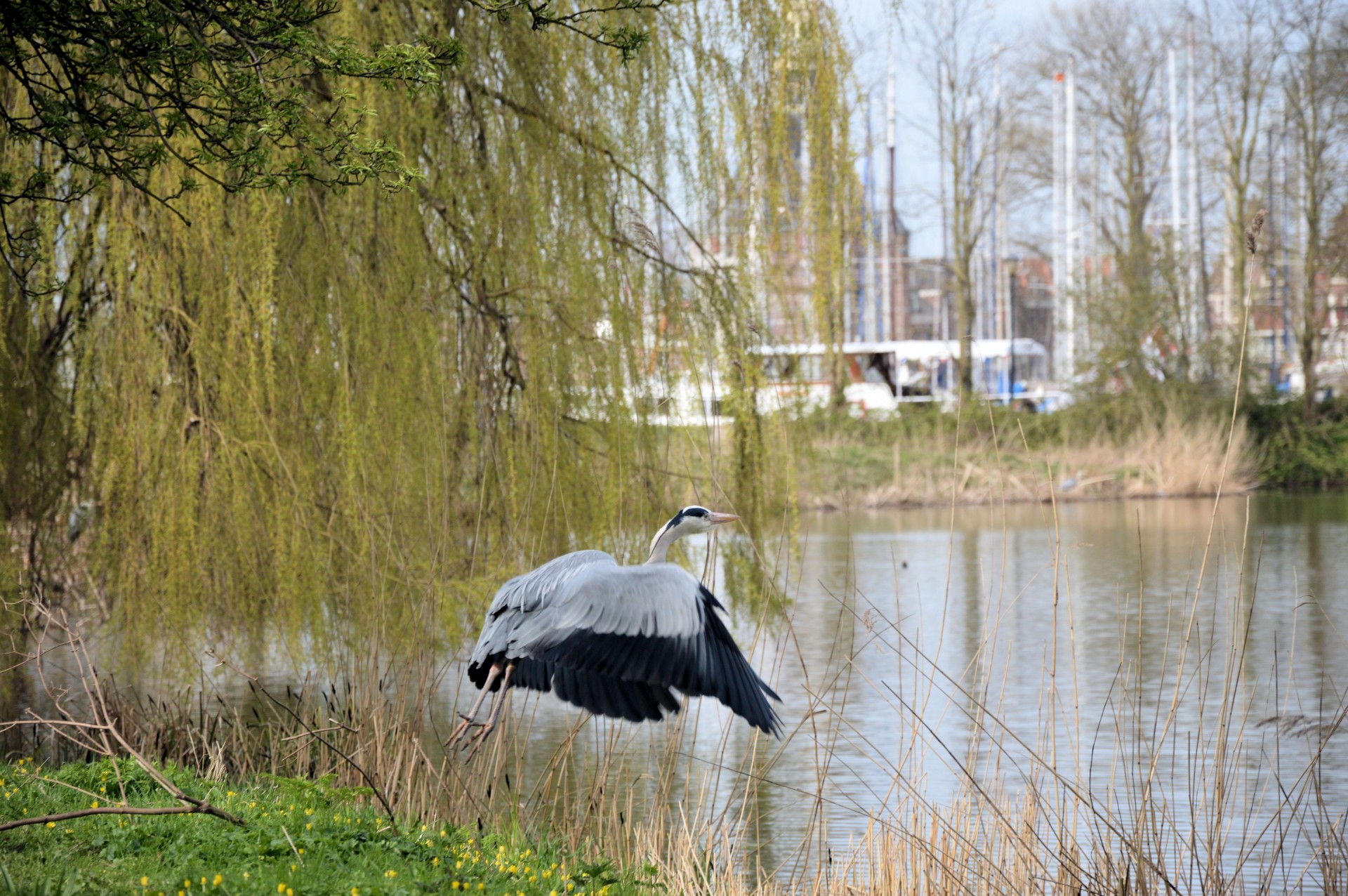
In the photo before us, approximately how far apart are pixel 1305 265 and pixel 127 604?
2217cm

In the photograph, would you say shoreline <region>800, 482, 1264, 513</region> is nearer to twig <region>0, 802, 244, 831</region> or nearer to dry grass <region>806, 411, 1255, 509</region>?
dry grass <region>806, 411, 1255, 509</region>

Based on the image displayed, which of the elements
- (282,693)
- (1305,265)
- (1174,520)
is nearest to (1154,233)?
(1305,265)

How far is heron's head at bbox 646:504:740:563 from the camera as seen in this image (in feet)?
12.6

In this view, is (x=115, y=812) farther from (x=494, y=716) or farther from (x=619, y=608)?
(x=619, y=608)

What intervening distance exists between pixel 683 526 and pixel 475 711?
76 centimetres

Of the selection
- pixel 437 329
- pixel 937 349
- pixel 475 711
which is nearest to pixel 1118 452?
pixel 937 349

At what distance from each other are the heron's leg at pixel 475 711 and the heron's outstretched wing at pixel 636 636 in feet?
0.40

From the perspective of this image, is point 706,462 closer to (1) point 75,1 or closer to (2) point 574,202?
(2) point 574,202

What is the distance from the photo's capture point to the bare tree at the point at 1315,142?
77.7 ft

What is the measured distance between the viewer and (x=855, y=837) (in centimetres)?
569

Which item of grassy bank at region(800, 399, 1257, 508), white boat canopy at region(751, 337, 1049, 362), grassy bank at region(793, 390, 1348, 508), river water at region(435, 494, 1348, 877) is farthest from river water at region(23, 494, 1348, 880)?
white boat canopy at region(751, 337, 1049, 362)

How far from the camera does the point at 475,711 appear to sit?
354cm

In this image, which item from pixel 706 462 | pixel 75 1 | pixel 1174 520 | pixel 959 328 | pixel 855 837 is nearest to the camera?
pixel 75 1

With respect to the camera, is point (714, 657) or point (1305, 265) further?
point (1305, 265)
